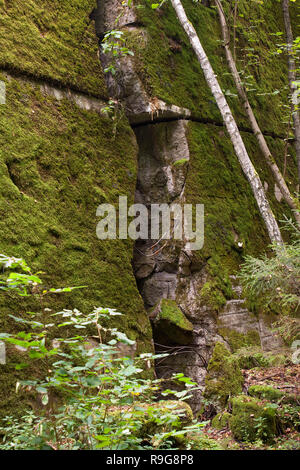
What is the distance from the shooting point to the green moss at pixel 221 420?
4168 mm

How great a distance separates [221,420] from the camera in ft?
13.9

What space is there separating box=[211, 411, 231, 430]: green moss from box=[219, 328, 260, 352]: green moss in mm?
1489

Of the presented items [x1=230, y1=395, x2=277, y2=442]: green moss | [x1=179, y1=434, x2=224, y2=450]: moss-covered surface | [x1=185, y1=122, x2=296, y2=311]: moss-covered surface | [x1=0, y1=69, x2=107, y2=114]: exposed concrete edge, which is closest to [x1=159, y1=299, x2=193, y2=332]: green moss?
[x1=185, y1=122, x2=296, y2=311]: moss-covered surface

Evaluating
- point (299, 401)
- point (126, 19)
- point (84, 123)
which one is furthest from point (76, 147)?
point (299, 401)

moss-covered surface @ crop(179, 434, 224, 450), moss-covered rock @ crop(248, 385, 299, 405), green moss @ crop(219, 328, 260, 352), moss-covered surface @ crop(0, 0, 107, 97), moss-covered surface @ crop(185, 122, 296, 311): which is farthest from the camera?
moss-covered surface @ crop(185, 122, 296, 311)

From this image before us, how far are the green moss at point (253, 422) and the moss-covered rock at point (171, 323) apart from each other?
4.92 ft

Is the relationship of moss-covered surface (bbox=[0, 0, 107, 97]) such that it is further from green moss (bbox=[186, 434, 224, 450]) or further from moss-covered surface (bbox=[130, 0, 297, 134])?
green moss (bbox=[186, 434, 224, 450])


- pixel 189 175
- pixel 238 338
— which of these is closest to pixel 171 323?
pixel 238 338

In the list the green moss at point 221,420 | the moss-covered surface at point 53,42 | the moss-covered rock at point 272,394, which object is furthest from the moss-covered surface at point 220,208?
the moss-covered surface at point 53,42

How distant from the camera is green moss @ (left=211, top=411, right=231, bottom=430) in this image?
4168 mm

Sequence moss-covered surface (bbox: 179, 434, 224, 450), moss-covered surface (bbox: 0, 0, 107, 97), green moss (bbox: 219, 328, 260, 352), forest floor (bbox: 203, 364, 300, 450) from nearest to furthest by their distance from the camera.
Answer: moss-covered surface (bbox: 179, 434, 224, 450)
forest floor (bbox: 203, 364, 300, 450)
moss-covered surface (bbox: 0, 0, 107, 97)
green moss (bbox: 219, 328, 260, 352)

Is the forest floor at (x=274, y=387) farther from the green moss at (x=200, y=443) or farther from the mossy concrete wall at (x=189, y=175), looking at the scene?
the mossy concrete wall at (x=189, y=175)

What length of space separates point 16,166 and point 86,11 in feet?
9.04

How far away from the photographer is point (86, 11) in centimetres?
565
